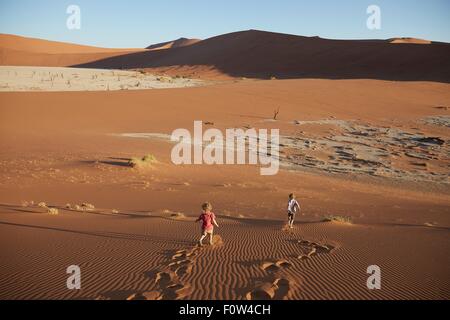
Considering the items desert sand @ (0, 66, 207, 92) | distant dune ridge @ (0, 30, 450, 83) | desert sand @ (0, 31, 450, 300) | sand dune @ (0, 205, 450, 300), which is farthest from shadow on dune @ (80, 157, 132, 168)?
distant dune ridge @ (0, 30, 450, 83)

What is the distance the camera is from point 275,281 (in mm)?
6273

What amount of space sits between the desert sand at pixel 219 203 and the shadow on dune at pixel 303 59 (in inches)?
988

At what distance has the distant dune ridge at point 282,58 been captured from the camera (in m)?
53.9

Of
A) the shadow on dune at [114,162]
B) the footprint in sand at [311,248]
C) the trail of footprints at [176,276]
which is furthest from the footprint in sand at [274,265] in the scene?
the shadow on dune at [114,162]

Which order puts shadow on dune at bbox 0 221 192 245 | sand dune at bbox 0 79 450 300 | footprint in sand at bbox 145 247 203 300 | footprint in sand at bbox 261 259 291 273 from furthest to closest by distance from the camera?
shadow on dune at bbox 0 221 192 245 → footprint in sand at bbox 261 259 291 273 → sand dune at bbox 0 79 450 300 → footprint in sand at bbox 145 247 203 300

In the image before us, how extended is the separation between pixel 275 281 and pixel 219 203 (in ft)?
21.1

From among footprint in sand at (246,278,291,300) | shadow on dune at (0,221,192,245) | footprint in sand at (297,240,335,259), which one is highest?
footprint in sand at (246,278,291,300)

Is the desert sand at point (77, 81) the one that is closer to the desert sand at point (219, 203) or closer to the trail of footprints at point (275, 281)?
the desert sand at point (219, 203)

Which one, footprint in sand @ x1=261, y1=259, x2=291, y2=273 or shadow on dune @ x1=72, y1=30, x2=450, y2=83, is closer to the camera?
footprint in sand @ x1=261, y1=259, x2=291, y2=273

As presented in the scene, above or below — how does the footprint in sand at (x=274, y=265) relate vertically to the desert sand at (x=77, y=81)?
below

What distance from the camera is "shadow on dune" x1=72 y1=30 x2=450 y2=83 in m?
53.2

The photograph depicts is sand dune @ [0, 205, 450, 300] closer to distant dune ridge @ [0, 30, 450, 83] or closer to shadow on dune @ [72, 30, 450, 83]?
distant dune ridge @ [0, 30, 450, 83]

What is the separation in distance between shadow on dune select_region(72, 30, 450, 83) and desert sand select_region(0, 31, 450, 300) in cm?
2509
